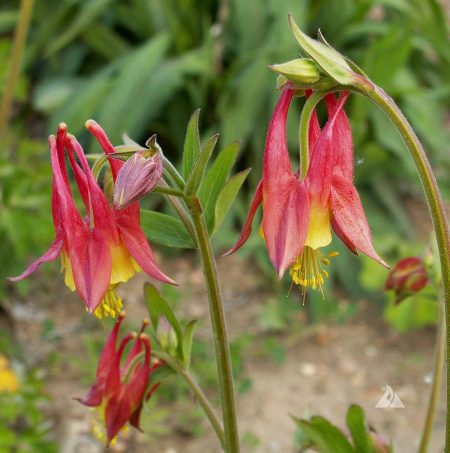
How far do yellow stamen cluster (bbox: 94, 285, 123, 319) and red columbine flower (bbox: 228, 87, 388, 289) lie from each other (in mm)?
218

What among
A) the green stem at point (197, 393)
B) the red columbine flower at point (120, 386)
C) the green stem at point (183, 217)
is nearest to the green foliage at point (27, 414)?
the red columbine flower at point (120, 386)

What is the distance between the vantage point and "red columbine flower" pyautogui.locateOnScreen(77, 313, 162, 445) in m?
1.41

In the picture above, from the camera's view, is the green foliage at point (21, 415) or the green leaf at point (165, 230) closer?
the green leaf at point (165, 230)

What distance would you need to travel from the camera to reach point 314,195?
1.12 m

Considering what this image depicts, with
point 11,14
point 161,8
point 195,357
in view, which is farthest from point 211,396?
point 11,14

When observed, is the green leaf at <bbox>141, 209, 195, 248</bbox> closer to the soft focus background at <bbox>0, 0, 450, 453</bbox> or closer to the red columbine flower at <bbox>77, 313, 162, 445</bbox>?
the red columbine flower at <bbox>77, 313, 162, 445</bbox>

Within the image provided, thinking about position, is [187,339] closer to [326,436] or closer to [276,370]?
[326,436]

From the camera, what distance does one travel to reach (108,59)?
179 inches

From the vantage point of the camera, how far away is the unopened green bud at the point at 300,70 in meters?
1.04

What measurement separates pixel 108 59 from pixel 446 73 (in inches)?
62.6

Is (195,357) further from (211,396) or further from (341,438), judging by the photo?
(341,438)

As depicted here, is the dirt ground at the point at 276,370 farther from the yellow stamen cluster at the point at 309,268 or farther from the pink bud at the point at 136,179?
the pink bud at the point at 136,179

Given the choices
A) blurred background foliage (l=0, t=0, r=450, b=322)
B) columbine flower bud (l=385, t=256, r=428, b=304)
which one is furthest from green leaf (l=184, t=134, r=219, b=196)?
blurred background foliage (l=0, t=0, r=450, b=322)

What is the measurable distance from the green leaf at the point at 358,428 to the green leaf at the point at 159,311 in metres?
0.26
